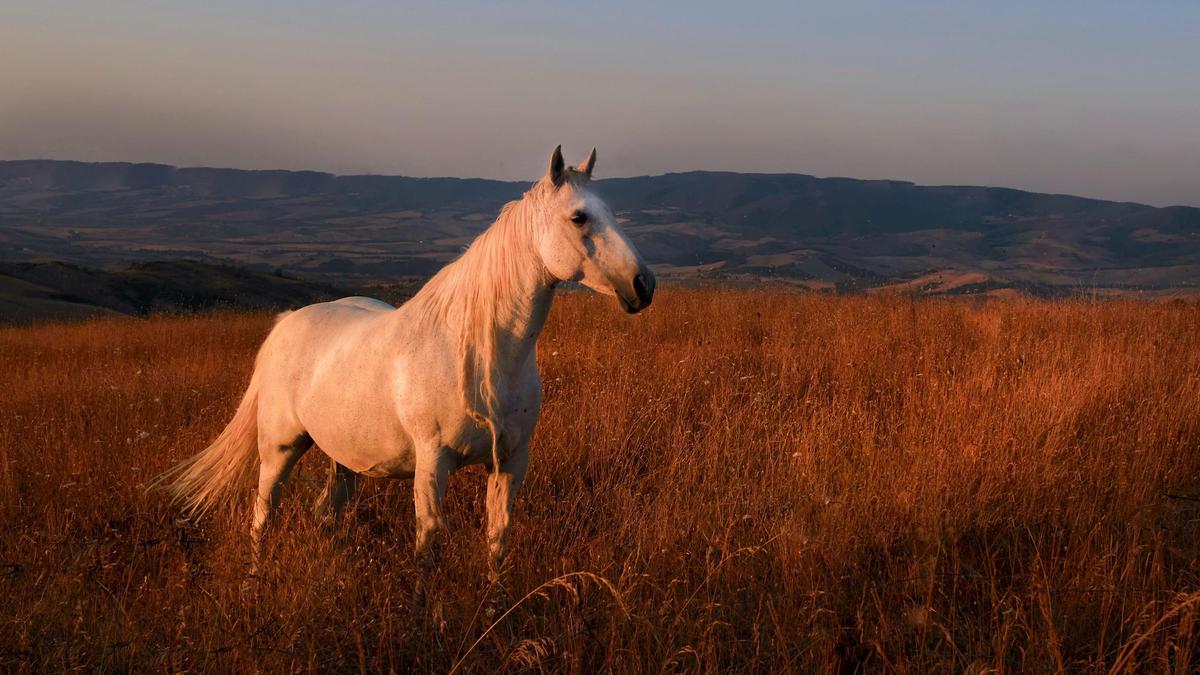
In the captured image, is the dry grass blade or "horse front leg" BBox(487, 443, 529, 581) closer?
the dry grass blade

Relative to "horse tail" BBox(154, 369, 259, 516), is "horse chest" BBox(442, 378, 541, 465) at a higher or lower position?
higher

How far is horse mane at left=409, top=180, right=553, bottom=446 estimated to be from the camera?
10.8ft

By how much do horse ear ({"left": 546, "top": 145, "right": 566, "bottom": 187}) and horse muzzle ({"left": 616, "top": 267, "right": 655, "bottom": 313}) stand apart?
1.69ft

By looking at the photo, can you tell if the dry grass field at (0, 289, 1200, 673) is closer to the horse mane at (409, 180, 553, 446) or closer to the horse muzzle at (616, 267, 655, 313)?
the horse mane at (409, 180, 553, 446)

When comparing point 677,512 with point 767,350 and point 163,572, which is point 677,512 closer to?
point 163,572

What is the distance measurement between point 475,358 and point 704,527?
1.47m

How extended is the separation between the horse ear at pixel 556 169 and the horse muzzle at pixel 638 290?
0.52 meters

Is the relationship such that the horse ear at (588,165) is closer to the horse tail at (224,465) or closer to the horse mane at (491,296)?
the horse mane at (491,296)

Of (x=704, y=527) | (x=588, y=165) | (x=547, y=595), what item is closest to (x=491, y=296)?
(x=588, y=165)

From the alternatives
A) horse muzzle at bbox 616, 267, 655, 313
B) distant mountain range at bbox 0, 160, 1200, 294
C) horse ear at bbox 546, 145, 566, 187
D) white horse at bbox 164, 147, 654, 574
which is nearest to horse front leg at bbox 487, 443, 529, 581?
white horse at bbox 164, 147, 654, 574

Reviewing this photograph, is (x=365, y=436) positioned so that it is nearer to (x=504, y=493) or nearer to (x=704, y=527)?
(x=504, y=493)

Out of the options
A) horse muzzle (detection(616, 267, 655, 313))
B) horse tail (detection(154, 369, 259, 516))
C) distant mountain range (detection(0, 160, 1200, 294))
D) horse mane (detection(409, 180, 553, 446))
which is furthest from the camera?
distant mountain range (detection(0, 160, 1200, 294))

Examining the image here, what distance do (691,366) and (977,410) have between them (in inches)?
98.5

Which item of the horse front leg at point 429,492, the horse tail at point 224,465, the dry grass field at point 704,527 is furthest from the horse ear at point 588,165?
the horse tail at point 224,465
